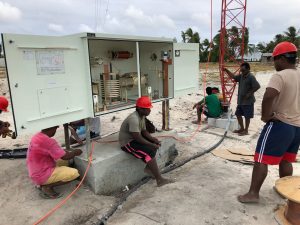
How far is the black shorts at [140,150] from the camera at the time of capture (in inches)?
177

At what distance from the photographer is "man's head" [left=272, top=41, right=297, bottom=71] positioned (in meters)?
3.35

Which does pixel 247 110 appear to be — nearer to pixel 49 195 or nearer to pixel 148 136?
pixel 148 136

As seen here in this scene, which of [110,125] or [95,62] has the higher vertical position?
[95,62]

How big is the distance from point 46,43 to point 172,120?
668 cm

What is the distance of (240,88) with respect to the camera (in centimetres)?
729

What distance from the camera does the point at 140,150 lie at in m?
4.50

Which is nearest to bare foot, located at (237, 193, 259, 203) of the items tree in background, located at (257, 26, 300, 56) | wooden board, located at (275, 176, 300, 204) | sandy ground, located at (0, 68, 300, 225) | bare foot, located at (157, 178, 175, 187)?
sandy ground, located at (0, 68, 300, 225)

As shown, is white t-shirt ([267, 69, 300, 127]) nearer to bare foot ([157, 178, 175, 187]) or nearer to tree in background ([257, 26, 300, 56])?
bare foot ([157, 178, 175, 187])

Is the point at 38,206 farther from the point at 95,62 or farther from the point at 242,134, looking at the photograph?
the point at 242,134

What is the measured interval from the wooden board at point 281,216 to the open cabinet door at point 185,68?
3052 mm

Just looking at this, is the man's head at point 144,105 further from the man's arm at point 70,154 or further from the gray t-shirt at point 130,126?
the man's arm at point 70,154

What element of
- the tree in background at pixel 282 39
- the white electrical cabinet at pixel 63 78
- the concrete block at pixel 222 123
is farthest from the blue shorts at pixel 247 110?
the tree in background at pixel 282 39

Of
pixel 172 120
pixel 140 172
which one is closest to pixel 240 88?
pixel 172 120

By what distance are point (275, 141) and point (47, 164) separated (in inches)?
123
